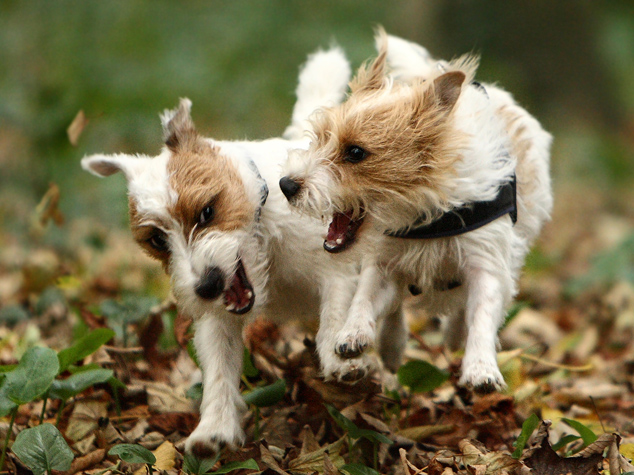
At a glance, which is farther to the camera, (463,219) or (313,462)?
(463,219)

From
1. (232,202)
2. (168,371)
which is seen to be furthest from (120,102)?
(232,202)

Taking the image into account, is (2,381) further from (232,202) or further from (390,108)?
(390,108)

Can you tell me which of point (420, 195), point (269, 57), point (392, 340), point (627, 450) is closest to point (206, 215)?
point (420, 195)

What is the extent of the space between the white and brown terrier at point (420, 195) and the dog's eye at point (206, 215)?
0.36 meters

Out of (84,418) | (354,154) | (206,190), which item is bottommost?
(84,418)

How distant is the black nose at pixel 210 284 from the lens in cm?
300

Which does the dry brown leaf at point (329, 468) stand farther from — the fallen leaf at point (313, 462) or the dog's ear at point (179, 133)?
the dog's ear at point (179, 133)

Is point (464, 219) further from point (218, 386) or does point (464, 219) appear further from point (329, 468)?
point (218, 386)

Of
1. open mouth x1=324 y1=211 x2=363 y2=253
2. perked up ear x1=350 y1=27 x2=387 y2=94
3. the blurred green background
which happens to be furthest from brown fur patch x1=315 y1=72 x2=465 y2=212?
the blurred green background

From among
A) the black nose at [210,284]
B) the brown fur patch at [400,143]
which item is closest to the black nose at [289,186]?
the brown fur patch at [400,143]

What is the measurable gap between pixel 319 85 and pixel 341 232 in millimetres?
1418

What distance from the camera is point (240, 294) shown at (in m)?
A: 3.27

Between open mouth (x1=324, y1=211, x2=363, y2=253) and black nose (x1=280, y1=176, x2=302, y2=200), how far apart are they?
0.84 ft

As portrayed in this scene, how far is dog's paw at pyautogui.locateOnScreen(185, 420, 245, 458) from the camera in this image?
3008mm
